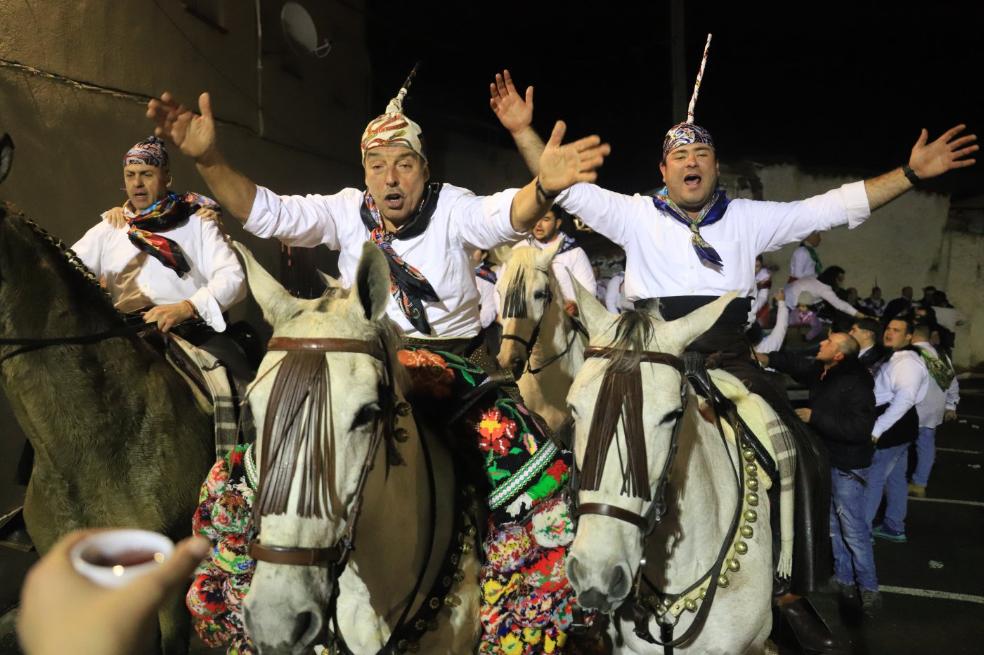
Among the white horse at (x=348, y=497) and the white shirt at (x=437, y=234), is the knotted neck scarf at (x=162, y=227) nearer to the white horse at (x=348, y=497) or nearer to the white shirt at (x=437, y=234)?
the white shirt at (x=437, y=234)

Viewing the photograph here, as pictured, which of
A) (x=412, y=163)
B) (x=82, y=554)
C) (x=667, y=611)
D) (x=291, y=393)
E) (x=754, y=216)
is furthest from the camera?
(x=754, y=216)

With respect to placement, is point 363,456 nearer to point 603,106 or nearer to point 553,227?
point 553,227

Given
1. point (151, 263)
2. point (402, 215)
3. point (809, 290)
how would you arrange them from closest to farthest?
point (402, 215) → point (151, 263) → point (809, 290)

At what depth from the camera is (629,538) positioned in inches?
97.4

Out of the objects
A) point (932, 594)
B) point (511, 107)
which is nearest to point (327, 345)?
point (511, 107)

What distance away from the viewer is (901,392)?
7.07 meters

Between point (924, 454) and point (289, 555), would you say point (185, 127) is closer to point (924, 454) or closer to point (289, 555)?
point (289, 555)

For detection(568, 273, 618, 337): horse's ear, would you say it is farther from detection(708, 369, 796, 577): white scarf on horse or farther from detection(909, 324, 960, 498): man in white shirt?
detection(909, 324, 960, 498): man in white shirt

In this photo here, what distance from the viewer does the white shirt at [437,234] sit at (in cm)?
325

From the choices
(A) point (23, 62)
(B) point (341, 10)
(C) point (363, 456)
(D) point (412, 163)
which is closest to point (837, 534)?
(D) point (412, 163)

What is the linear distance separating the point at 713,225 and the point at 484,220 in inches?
62.2

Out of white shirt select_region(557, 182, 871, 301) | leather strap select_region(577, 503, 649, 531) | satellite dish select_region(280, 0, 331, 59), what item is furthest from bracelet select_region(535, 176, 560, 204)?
satellite dish select_region(280, 0, 331, 59)

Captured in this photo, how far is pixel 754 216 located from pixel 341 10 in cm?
1167

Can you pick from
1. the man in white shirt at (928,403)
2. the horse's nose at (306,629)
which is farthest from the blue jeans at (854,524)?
the horse's nose at (306,629)
